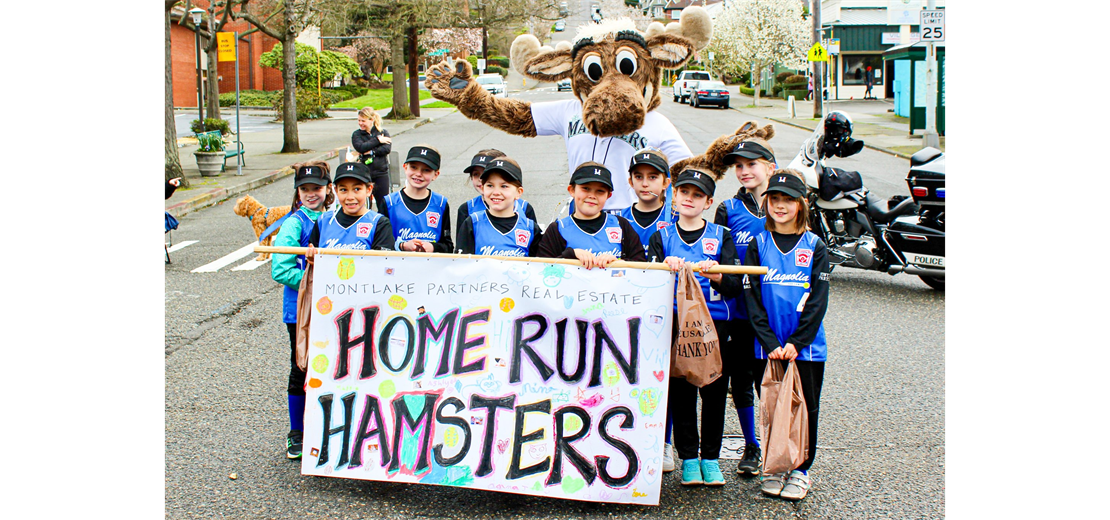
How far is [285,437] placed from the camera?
4859mm

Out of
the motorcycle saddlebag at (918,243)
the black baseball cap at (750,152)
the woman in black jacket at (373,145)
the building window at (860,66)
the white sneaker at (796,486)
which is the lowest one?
the white sneaker at (796,486)

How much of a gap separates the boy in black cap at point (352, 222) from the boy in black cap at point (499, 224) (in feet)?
1.46

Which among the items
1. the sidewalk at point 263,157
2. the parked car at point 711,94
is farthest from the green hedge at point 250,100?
the parked car at point 711,94

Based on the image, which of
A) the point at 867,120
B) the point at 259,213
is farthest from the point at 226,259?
the point at 867,120

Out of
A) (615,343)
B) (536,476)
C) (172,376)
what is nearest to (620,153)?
(615,343)

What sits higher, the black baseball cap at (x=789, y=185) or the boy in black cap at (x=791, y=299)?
the black baseball cap at (x=789, y=185)

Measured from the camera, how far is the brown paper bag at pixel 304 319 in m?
4.22

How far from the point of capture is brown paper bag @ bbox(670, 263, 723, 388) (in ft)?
12.9

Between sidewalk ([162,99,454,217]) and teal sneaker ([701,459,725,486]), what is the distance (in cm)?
786

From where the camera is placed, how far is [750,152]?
16.3 feet

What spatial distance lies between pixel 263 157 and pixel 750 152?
18.2m

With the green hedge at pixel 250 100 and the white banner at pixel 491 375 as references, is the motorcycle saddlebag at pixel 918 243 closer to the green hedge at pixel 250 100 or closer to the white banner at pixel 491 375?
the white banner at pixel 491 375

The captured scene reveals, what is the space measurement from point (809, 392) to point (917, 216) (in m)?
4.78

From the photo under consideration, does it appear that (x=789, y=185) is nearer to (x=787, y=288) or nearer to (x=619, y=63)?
(x=787, y=288)
